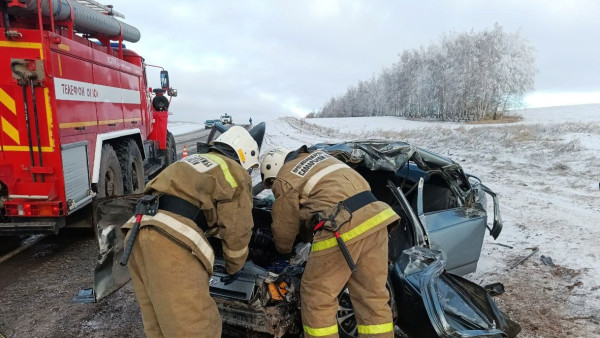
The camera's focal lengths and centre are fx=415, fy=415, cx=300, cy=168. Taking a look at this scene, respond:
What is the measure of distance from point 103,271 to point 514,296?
373 centimetres

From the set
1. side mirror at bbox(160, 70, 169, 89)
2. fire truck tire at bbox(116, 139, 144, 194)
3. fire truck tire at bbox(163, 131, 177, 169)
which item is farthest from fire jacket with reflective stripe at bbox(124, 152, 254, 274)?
fire truck tire at bbox(163, 131, 177, 169)

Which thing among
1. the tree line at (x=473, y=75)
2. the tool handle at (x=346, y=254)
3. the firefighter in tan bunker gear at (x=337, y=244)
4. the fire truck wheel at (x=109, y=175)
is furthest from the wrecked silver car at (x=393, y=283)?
the tree line at (x=473, y=75)

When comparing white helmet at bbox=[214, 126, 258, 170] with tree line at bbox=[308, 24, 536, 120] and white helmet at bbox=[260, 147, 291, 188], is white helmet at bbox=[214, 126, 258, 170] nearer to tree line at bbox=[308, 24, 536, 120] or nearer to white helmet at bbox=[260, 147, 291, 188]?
white helmet at bbox=[260, 147, 291, 188]

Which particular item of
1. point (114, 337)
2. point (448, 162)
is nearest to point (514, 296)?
point (448, 162)

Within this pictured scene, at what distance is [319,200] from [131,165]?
5145 millimetres

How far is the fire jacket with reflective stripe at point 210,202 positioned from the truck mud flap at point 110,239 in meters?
0.60

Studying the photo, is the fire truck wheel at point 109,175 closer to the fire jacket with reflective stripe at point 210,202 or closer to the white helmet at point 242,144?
the white helmet at point 242,144

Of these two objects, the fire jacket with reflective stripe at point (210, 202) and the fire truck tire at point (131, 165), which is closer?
the fire jacket with reflective stripe at point (210, 202)

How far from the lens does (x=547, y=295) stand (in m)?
4.09

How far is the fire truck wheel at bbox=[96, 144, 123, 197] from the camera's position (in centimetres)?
562

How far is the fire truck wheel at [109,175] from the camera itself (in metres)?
5.62

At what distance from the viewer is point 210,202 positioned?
249 cm

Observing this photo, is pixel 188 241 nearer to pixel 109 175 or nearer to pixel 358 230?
pixel 358 230

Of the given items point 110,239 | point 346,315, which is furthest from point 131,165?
point 346,315
